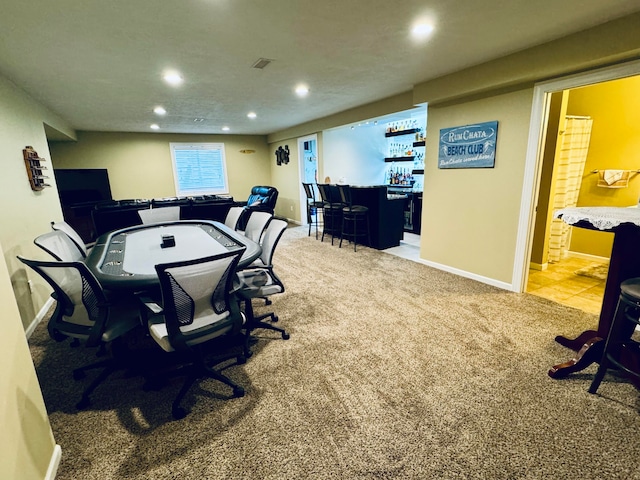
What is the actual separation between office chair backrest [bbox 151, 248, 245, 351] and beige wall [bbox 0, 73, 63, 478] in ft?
1.89

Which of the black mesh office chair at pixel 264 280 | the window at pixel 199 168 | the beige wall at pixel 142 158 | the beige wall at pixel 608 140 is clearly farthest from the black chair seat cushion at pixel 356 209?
the window at pixel 199 168

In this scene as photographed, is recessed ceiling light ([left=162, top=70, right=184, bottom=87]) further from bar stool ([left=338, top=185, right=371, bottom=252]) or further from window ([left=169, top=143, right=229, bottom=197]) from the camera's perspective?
window ([left=169, top=143, right=229, bottom=197])

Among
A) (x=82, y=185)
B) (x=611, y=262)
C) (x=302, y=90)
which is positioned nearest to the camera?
(x=611, y=262)

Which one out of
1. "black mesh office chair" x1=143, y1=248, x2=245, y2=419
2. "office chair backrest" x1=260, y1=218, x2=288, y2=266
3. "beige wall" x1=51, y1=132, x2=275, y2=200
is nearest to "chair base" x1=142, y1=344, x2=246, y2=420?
"black mesh office chair" x1=143, y1=248, x2=245, y2=419

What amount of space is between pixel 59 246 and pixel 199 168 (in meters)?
6.34

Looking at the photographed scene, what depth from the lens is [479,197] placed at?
11.9 feet

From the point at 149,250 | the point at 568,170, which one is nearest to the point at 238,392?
the point at 149,250

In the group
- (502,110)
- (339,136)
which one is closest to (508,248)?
(502,110)

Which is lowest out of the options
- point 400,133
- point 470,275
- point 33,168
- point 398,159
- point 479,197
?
point 470,275

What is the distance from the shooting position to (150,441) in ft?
5.41

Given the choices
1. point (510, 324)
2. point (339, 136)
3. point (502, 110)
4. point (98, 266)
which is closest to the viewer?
point (98, 266)

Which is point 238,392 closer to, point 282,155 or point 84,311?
point 84,311

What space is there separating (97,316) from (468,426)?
2.33m

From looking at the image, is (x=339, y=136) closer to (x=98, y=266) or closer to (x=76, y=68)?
(x=76, y=68)
